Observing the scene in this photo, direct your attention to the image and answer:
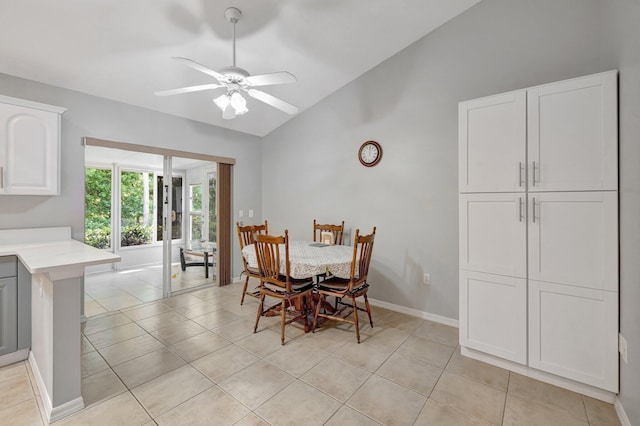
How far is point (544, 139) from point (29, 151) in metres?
4.19

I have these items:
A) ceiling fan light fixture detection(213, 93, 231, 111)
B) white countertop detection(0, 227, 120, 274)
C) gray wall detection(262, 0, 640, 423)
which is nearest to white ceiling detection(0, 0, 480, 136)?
gray wall detection(262, 0, 640, 423)

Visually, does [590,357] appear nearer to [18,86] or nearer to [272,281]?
[272,281]

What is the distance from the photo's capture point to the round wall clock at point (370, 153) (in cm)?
356

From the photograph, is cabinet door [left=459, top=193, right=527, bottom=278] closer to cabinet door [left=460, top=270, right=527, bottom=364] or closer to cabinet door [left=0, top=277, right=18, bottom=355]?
cabinet door [left=460, top=270, right=527, bottom=364]

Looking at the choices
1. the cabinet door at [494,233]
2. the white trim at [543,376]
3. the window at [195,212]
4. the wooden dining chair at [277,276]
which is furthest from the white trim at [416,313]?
the window at [195,212]

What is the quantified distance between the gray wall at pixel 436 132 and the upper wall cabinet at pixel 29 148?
9.16ft

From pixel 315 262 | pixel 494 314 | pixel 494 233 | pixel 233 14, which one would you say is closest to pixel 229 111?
pixel 233 14

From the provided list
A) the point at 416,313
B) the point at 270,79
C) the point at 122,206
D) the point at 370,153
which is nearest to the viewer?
the point at 270,79

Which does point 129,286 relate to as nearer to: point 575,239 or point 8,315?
point 8,315

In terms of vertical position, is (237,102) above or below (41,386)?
above

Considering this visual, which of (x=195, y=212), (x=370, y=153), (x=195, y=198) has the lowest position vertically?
(x=195, y=212)

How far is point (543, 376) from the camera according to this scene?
2.11 m

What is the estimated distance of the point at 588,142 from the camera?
6.33 feet

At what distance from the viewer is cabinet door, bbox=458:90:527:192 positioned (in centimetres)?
217
